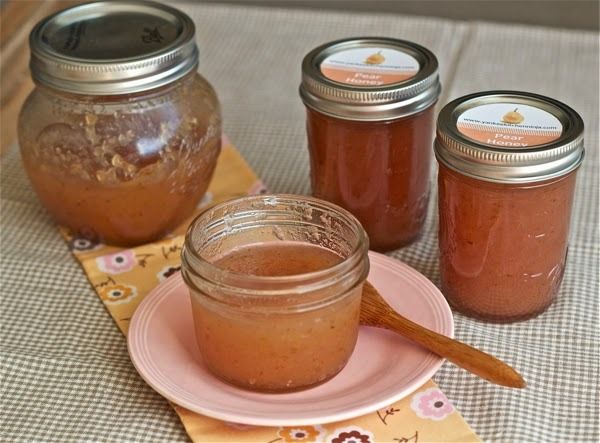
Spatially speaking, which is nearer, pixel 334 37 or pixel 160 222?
pixel 160 222

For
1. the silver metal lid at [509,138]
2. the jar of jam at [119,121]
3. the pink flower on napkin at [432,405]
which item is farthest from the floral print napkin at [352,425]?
the silver metal lid at [509,138]

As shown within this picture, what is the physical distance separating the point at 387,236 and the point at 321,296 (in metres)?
0.32

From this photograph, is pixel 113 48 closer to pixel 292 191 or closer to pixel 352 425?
pixel 292 191

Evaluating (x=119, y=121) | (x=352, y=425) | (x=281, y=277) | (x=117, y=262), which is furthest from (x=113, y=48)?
(x=352, y=425)

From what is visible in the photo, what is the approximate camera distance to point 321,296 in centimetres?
89

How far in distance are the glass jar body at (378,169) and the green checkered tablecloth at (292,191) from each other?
51 mm

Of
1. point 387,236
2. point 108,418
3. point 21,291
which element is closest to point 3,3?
point 21,291

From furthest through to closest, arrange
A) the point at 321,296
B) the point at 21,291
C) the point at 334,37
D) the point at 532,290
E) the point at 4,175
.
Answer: the point at 334,37 → the point at 4,175 → the point at 21,291 → the point at 532,290 → the point at 321,296

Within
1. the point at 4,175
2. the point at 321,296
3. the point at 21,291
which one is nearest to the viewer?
the point at 321,296

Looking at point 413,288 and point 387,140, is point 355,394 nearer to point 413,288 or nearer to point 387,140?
point 413,288

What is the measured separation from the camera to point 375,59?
1181mm

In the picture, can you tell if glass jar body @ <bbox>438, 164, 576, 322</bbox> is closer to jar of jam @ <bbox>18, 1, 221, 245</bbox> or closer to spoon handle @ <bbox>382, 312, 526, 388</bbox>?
spoon handle @ <bbox>382, 312, 526, 388</bbox>

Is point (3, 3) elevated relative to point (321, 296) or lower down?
lower down

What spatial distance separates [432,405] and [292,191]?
494mm
